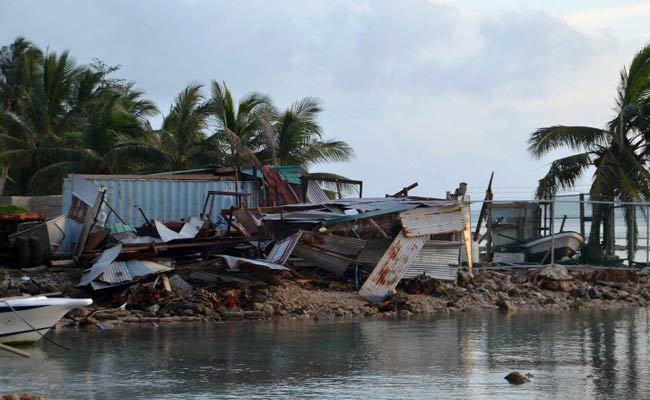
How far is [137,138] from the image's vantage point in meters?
33.5

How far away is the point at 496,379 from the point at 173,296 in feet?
30.2

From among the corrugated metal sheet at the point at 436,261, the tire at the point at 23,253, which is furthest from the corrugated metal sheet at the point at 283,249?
the tire at the point at 23,253

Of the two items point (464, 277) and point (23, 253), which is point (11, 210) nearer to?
point (23, 253)

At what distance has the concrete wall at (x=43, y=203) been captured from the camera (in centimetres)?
2772

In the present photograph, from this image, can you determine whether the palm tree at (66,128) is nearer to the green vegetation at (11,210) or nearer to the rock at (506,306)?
the green vegetation at (11,210)

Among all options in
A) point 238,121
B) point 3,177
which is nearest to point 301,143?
point 238,121

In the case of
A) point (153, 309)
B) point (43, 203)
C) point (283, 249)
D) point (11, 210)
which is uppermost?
point (43, 203)

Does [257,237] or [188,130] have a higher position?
[188,130]

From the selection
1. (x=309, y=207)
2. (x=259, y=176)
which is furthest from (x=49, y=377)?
(x=259, y=176)

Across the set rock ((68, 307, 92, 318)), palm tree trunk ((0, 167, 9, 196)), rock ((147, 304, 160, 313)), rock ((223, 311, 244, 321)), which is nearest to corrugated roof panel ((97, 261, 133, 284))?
rock ((147, 304, 160, 313))

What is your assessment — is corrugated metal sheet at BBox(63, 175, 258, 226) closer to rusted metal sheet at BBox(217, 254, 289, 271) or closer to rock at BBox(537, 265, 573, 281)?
rusted metal sheet at BBox(217, 254, 289, 271)

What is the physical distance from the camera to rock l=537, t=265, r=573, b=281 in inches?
980

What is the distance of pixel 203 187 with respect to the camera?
26.7m

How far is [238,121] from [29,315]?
16621mm
